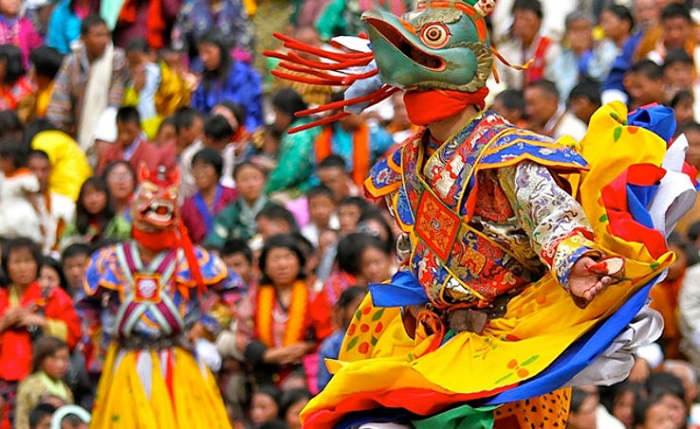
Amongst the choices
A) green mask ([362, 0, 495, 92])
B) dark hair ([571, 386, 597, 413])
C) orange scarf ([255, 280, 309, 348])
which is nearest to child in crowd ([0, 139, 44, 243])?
orange scarf ([255, 280, 309, 348])

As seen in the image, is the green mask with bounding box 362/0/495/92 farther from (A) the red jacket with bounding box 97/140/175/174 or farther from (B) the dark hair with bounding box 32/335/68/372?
(A) the red jacket with bounding box 97/140/175/174

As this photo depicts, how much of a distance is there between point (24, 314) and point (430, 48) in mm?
4860

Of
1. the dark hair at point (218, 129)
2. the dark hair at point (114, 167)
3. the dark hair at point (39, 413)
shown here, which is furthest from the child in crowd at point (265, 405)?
the dark hair at point (218, 129)

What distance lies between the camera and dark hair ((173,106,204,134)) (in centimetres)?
1296

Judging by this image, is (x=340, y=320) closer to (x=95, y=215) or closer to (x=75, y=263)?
(x=75, y=263)

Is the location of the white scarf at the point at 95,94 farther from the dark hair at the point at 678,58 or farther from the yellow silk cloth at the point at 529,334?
the yellow silk cloth at the point at 529,334

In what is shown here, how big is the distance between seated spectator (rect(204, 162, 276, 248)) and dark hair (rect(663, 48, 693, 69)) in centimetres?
264

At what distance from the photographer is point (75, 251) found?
37.1ft

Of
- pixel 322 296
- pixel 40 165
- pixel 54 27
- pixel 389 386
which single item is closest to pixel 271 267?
pixel 322 296

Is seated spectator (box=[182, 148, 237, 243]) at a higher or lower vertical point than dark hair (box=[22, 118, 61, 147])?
higher

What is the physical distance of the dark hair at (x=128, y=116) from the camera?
13117 mm

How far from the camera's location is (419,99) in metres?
6.14

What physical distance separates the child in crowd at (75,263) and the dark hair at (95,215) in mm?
783

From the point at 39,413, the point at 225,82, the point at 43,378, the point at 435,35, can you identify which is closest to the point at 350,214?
the point at 43,378
